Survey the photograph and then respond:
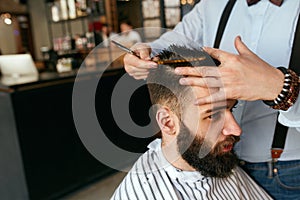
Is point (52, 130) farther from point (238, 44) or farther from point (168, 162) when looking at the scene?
point (238, 44)

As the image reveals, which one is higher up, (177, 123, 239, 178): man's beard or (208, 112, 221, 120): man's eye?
(208, 112, 221, 120): man's eye

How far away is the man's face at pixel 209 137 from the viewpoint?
0.88 m

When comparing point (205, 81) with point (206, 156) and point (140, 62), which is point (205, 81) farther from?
point (206, 156)

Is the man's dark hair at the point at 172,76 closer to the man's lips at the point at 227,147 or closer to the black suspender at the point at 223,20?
the man's lips at the point at 227,147

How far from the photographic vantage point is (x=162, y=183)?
1.05m

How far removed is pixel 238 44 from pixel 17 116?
2.11 meters

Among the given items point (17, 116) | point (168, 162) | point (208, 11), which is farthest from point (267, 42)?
point (17, 116)

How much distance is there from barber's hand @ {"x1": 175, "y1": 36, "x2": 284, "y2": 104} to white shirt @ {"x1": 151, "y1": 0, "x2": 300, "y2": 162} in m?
0.23

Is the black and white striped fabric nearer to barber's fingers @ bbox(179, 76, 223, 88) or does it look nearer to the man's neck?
the man's neck

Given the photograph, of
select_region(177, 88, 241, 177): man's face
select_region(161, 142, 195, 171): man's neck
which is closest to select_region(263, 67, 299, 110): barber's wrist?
select_region(177, 88, 241, 177): man's face

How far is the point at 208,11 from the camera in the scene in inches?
48.3

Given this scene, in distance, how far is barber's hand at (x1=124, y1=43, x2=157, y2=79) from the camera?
0.87 meters

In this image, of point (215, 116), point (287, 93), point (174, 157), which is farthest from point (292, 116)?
point (174, 157)

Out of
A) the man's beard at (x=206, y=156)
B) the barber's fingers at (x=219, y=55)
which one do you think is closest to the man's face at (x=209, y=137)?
the man's beard at (x=206, y=156)
